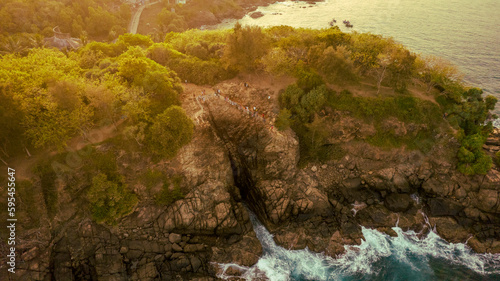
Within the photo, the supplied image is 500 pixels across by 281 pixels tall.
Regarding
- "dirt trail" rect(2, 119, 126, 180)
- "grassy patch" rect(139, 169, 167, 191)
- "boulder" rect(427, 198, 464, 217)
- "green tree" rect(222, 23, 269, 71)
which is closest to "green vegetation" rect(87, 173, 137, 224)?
"grassy patch" rect(139, 169, 167, 191)

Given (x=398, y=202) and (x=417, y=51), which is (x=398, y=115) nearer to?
(x=398, y=202)

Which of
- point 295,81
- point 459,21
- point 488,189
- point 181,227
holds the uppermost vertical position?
point 459,21

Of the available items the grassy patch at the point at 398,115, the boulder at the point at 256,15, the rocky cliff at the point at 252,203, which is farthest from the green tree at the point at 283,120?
the boulder at the point at 256,15

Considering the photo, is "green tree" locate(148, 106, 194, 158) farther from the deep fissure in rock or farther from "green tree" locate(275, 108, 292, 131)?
"green tree" locate(275, 108, 292, 131)

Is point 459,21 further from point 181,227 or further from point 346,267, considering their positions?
point 181,227

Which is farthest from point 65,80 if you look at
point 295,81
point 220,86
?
point 295,81

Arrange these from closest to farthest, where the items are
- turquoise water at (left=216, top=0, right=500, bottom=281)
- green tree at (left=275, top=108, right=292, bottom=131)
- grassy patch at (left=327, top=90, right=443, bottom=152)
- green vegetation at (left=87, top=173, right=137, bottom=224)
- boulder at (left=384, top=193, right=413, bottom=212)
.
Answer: green vegetation at (left=87, top=173, right=137, bottom=224) → turquoise water at (left=216, top=0, right=500, bottom=281) → boulder at (left=384, top=193, right=413, bottom=212) → green tree at (left=275, top=108, right=292, bottom=131) → grassy patch at (left=327, top=90, right=443, bottom=152)

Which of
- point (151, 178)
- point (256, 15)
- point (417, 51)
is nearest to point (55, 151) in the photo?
point (151, 178)
